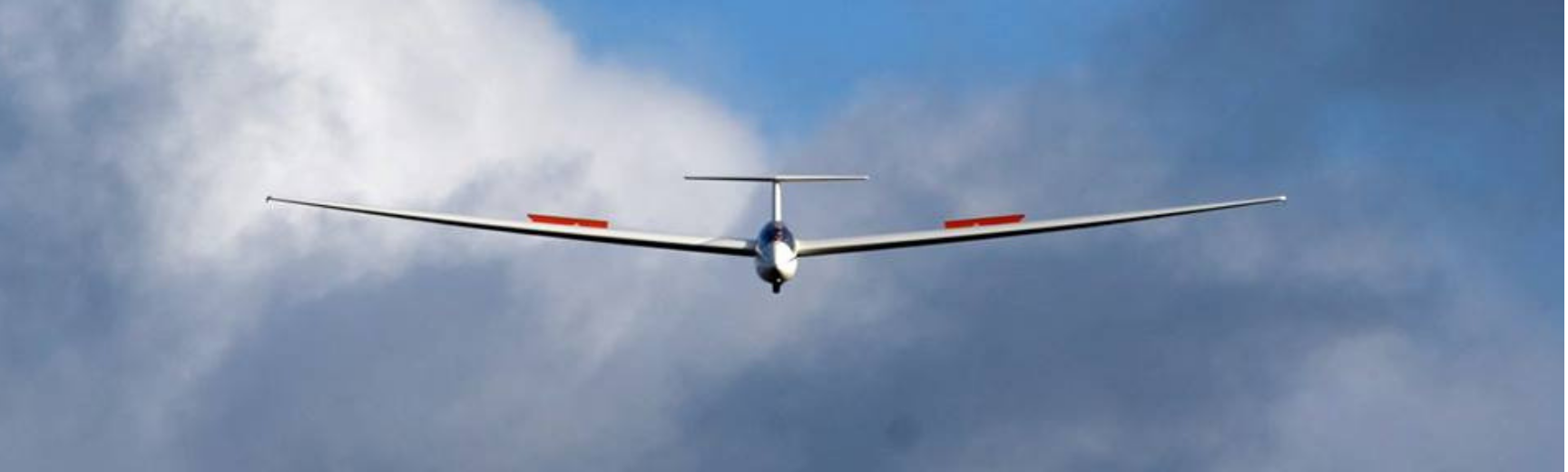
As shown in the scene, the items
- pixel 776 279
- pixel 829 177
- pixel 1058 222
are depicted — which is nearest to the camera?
pixel 776 279

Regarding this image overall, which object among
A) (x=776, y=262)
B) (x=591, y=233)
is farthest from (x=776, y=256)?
(x=591, y=233)

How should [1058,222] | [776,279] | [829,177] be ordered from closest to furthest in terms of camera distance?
[776,279]
[1058,222]
[829,177]

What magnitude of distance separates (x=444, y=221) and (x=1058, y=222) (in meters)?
28.8

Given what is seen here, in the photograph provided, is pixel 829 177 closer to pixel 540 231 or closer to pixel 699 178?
pixel 699 178

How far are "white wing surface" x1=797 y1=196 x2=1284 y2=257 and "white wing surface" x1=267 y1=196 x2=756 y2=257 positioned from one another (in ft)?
11.6

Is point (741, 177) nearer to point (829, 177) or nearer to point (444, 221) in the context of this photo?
point (829, 177)

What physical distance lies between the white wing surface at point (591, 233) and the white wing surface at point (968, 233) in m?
3.54

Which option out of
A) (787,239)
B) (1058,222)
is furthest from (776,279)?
(1058,222)

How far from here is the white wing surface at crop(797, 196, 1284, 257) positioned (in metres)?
95.5

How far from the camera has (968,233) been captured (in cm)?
9800

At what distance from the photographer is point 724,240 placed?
3797 inches

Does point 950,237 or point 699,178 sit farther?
point 699,178

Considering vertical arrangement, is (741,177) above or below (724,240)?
above

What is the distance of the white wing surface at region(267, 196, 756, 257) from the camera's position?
9594cm
